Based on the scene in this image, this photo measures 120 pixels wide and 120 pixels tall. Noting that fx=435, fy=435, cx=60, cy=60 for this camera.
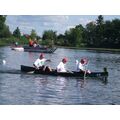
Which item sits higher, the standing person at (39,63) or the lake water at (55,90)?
the standing person at (39,63)

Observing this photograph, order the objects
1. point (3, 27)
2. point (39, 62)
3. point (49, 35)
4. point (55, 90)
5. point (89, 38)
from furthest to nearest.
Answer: point (89, 38)
point (49, 35)
point (3, 27)
point (39, 62)
point (55, 90)

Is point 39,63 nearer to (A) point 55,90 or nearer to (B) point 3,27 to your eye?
(A) point 55,90

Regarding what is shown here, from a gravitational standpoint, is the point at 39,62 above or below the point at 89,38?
below

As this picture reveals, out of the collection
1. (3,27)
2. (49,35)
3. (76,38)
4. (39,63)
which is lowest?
(39,63)

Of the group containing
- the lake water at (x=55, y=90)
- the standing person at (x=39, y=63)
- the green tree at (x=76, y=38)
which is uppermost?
the green tree at (x=76, y=38)

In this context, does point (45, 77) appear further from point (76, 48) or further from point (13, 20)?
point (76, 48)

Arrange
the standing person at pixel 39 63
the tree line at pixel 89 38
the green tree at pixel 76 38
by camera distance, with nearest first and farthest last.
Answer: the standing person at pixel 39 63 → the green tree at pixel 76 38 → the tree line at pixel 89 38

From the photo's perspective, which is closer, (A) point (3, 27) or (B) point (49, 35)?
(A) point (3, 27)

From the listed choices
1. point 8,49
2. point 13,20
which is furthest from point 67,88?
point 8,49

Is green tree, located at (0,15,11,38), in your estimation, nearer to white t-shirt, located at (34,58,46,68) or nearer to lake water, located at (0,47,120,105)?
white t-shirt, located at (34,58,46,68)

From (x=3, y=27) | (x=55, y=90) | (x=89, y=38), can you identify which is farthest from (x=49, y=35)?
(x=55, y=90)

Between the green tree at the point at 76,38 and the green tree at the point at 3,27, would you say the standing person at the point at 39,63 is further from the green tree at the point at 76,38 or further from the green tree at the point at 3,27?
the green tree at the point at 76,38

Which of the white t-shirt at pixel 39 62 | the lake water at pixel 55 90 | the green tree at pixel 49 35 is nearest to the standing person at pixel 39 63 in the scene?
the white t-shirt at pixel 39 62
